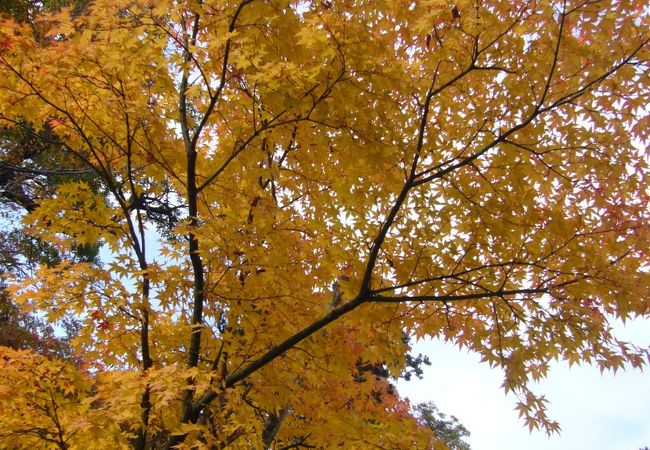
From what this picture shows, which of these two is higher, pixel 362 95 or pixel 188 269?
pixel 362 95

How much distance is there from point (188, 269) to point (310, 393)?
1507 mm

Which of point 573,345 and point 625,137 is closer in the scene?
point 573,345

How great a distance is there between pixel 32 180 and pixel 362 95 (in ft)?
28.6

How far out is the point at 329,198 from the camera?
3.46 meters

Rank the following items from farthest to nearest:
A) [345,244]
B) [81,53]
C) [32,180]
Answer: [32,180], [345,244], [81,53]

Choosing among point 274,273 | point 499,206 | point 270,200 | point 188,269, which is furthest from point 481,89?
point 188,269

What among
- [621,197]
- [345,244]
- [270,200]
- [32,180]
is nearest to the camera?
[345,244]

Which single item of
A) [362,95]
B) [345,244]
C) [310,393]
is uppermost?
[362,95]

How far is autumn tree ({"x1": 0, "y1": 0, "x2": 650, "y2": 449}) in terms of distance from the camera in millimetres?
2693

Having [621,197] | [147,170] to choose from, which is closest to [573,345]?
[621,197]

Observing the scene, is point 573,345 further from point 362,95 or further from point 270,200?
point 270,200

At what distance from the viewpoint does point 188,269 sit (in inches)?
138

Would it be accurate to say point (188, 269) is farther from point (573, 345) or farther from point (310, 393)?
point (573, 345)

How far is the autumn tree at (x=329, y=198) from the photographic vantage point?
106 inches
